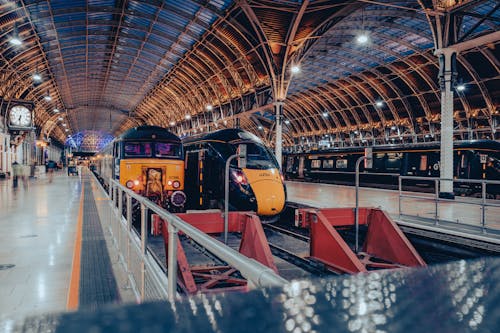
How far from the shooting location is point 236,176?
12656 mm

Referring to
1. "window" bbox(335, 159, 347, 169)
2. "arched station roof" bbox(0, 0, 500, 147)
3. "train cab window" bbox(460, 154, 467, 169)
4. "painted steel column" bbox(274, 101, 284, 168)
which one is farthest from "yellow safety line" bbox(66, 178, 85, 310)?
"window" bbox(335, 159, 347, 169)

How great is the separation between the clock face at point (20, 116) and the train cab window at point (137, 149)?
2323cm

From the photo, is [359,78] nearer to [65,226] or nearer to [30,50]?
[30,50]

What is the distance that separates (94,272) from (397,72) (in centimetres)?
4000

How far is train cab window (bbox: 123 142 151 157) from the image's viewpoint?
14500mm

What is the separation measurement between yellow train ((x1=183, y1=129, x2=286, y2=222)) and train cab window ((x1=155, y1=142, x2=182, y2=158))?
88 centimetres

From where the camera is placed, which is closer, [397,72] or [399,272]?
[399,272]

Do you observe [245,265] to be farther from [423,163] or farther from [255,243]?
[423,163]

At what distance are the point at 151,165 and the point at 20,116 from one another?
24.0m

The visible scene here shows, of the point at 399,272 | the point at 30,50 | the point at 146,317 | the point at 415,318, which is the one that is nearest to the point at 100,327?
the point at 146,317

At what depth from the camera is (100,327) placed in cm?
103

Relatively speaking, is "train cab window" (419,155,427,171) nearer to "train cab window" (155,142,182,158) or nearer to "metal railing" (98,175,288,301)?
"train cab window" (155,142,182,158)

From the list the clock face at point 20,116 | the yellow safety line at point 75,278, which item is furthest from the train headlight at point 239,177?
the clock face at point 20,116

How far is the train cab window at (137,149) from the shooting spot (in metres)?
14.5
